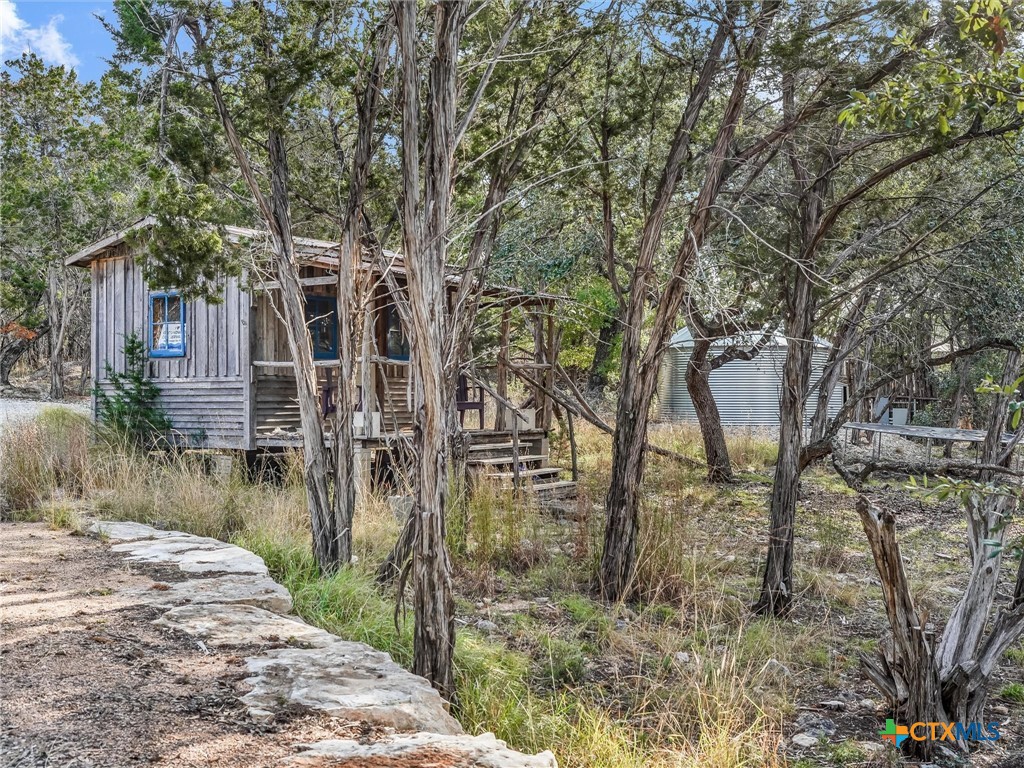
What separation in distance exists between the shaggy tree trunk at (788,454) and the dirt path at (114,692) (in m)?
4.07

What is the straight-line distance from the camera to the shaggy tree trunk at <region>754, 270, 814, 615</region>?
19.0 feet

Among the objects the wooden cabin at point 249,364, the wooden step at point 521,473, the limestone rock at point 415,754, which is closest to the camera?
the limestone rock at point 415,754

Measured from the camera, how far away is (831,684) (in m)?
4.90

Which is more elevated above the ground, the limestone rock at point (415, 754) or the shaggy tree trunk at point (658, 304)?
the shaggy tree trunk at point (658, 304)

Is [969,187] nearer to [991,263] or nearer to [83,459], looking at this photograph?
[991,263]

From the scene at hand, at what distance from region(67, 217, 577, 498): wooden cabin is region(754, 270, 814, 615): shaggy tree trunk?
495 cm

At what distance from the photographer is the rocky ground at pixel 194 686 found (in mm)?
2246

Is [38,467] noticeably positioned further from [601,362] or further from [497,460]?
[601,362]

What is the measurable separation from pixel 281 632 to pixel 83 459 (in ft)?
18.5

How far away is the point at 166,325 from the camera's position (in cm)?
1334

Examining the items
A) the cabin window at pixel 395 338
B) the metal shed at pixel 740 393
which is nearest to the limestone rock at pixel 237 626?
the cabin window at pixel 395 338

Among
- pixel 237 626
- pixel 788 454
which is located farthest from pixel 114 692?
pixel 788 454

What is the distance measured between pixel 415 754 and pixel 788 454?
4275 mm

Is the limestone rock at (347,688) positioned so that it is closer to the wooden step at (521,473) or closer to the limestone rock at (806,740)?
the limestone rock at (806,740)
